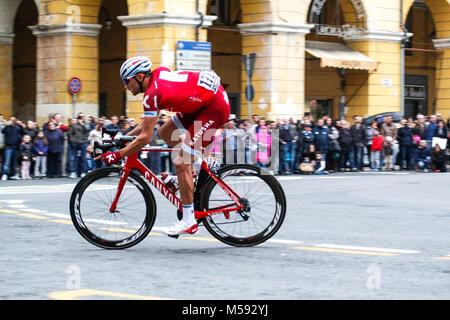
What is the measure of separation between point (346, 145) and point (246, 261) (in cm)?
1797

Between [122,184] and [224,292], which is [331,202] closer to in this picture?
[122,184]

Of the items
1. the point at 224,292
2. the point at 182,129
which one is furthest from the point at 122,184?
the point at 224,292

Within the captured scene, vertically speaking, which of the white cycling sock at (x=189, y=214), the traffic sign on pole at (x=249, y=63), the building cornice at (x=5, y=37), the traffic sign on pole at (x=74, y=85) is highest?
the building cornice at (x=5, y=37)

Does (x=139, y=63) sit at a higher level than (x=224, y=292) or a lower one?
higher

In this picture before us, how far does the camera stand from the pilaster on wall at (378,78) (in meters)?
30.9

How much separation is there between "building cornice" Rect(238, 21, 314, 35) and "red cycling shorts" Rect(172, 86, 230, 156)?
801 inches

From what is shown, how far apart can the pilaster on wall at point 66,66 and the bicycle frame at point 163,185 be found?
794 inches

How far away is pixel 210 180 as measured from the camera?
809 centimetres

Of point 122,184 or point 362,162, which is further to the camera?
point 362,162

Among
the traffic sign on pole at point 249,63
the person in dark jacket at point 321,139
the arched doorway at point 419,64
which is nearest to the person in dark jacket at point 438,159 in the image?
the person in dark jacket at point 321,139

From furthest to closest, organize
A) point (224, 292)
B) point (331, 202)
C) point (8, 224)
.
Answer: point (331, 202) → point (8, 224) → point (224, 292)

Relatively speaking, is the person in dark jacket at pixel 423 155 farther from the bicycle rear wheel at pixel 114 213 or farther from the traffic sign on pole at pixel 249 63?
the bicycle rear wheel at pixel 114 213

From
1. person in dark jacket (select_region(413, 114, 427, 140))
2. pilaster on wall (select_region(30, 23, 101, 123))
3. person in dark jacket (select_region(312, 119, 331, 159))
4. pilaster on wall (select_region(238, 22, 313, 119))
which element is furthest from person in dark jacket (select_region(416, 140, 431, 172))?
pilaster on wall (select_region(30, 23, 101, 123))
